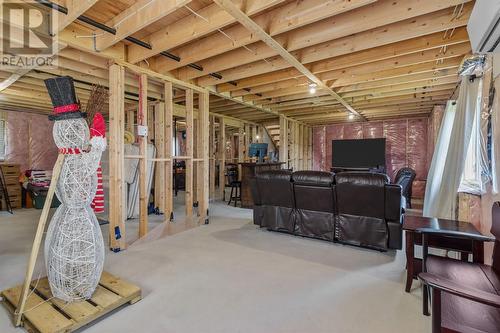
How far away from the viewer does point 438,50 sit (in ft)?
10.9

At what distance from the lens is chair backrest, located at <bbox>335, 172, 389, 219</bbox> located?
10.2 feet

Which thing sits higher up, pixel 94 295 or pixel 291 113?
pixel 291 113

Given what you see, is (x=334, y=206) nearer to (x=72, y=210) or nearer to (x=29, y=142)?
(x=72, y=210)

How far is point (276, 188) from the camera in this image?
3.90 meters

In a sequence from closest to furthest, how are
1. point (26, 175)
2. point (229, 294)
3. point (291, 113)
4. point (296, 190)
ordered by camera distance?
point (229, 294) < point (296, 190) < point (26, 175) < point (291, 113)

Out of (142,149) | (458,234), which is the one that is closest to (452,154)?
(458,234)

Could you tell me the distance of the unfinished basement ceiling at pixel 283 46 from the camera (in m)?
2.45

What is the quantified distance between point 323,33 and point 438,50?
5.72 feet

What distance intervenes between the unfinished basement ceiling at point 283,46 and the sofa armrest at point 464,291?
2.15 m

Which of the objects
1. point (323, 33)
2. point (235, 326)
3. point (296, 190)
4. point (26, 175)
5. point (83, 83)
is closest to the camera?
point (235, 326)

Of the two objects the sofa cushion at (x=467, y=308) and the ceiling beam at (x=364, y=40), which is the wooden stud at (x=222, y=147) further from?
the sofa cushion at (x=467, y=308)

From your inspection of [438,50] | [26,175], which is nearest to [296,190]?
[438,50]

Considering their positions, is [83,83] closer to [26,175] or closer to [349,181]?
[26,175]

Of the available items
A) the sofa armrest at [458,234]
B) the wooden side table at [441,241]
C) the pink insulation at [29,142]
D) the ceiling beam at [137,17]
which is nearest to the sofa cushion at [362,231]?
the wooden side table at [441,241]
